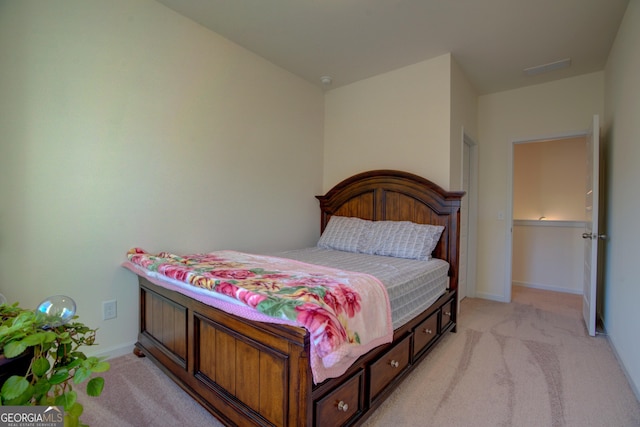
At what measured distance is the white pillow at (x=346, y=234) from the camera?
115 inches

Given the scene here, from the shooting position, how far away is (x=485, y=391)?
1792 mm

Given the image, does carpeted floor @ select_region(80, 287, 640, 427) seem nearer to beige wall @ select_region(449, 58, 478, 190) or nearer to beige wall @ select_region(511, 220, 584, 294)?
beige wall @ select_region(449, 58, 478, 190)

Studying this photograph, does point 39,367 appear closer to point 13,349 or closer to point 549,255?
point 13,349

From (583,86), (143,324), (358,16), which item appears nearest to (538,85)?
(583,86)

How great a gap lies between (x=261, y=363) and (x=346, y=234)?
1900mm

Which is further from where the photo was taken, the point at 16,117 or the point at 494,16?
the point at 494,16

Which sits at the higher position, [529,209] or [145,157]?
[145,157]

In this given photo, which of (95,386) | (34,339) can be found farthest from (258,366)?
(34,339)

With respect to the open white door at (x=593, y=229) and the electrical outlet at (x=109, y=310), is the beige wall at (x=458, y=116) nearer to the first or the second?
the open white door at (x=593, y=229)

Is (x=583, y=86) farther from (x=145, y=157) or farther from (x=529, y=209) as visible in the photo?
(x=145, y=157)

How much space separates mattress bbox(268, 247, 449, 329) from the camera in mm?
1741

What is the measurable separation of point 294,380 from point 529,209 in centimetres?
500

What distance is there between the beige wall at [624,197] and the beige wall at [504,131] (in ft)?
1.80

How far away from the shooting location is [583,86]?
10.8 feet
